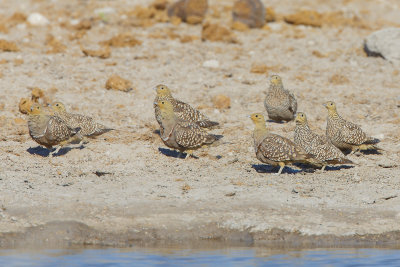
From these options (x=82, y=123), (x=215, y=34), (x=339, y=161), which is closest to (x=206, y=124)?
(x=82, y=123)

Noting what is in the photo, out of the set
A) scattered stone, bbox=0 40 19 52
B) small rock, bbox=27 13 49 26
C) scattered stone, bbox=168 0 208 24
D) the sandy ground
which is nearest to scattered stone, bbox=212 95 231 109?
the sandy ground

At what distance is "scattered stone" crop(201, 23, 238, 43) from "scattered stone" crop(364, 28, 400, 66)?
3.23 meters

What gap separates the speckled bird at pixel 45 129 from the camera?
12.6 metres

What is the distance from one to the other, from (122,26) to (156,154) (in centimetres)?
792

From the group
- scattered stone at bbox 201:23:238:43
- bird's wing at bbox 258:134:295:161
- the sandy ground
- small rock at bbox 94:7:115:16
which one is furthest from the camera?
small rock at bbox 94:7:115:16

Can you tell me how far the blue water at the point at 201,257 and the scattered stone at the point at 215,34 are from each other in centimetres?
1039

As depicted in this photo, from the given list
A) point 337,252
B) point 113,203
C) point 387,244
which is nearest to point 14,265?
point 113,203

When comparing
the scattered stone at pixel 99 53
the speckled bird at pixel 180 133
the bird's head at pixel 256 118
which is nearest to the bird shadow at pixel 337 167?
the bird's head at pixel 256 118

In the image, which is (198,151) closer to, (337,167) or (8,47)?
(337,167)

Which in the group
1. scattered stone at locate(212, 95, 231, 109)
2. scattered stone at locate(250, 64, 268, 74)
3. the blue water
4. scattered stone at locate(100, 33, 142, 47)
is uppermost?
scattered stone at locate(100, 33, 142, 47)

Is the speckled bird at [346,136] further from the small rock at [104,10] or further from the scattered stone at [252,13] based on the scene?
the small rock at [104,10]

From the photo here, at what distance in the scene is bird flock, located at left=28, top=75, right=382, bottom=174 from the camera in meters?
12.1

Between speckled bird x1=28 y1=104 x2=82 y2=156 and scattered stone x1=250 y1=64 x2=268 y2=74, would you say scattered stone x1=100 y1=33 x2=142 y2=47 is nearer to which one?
scattered stone x1=250 y1=64 x2=268 y2=74

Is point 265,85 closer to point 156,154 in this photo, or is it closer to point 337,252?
point 156,154
